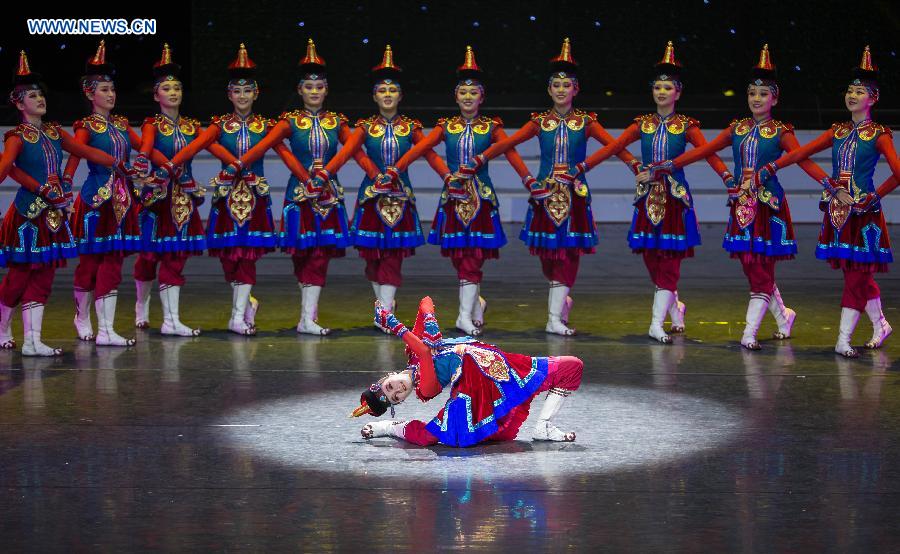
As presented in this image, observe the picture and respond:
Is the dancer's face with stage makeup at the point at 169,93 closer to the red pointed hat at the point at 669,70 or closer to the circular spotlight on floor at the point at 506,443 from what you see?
the circular spotlight on floor at the point at 506,443

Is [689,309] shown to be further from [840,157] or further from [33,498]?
[33,498]

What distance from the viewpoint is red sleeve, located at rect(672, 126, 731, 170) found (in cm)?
689

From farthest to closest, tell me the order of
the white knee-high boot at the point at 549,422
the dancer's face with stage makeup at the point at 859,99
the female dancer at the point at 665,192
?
the female dancer at the point at 665,192, the dancer's face with stage makeup at the point at 859,99, the white knee-high boot at the point at 549,422

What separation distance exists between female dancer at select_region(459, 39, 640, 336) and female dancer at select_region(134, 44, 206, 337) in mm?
1612

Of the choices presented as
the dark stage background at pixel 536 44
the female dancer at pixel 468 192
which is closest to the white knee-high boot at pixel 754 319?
the female dancer at pixel 468 192

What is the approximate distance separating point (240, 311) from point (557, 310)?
1.89 m

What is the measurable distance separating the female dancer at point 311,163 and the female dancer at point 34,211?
110cm

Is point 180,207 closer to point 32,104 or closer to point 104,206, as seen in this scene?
point 104,206

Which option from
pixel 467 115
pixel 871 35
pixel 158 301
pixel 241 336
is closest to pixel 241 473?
pixel 241 336

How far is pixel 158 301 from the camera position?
830cm

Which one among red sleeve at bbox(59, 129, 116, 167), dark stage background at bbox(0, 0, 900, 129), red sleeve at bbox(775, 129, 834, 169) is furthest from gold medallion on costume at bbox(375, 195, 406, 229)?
dark stage background at bbox(0, 0, 900, 129)

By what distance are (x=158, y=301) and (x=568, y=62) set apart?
10.8 feet

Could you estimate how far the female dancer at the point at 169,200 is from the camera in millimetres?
6992

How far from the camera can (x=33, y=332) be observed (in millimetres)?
6504
